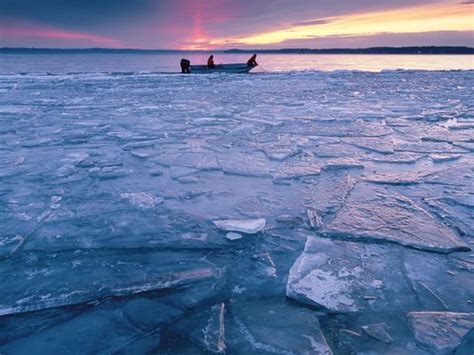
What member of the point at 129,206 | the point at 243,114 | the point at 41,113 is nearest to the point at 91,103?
the point at 41,113

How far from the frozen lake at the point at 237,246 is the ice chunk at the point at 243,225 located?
0.01 m

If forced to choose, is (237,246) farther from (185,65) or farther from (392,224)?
(185,65)

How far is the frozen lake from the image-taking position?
132 cm

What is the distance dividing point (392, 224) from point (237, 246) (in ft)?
3.16

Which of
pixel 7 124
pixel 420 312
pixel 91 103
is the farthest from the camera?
pixel 91 103

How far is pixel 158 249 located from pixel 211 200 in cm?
74

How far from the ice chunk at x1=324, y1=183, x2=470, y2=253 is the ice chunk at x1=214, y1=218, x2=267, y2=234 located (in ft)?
1.29

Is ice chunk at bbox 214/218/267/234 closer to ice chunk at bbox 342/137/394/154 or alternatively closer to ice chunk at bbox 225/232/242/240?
ice chunk at bbox 225/232/242/240

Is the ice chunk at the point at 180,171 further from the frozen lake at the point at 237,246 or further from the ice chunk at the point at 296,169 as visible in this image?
the ice chunk at the point at 296,169

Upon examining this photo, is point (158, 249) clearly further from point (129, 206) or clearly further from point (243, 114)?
point (243, 114)

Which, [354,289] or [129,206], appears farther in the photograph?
[129,206]

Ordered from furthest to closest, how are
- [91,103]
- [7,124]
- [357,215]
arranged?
[91,103] → [7,124] → [357,215]

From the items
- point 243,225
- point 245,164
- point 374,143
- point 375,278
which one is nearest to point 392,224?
point 375,278

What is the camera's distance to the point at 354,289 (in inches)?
61.3
